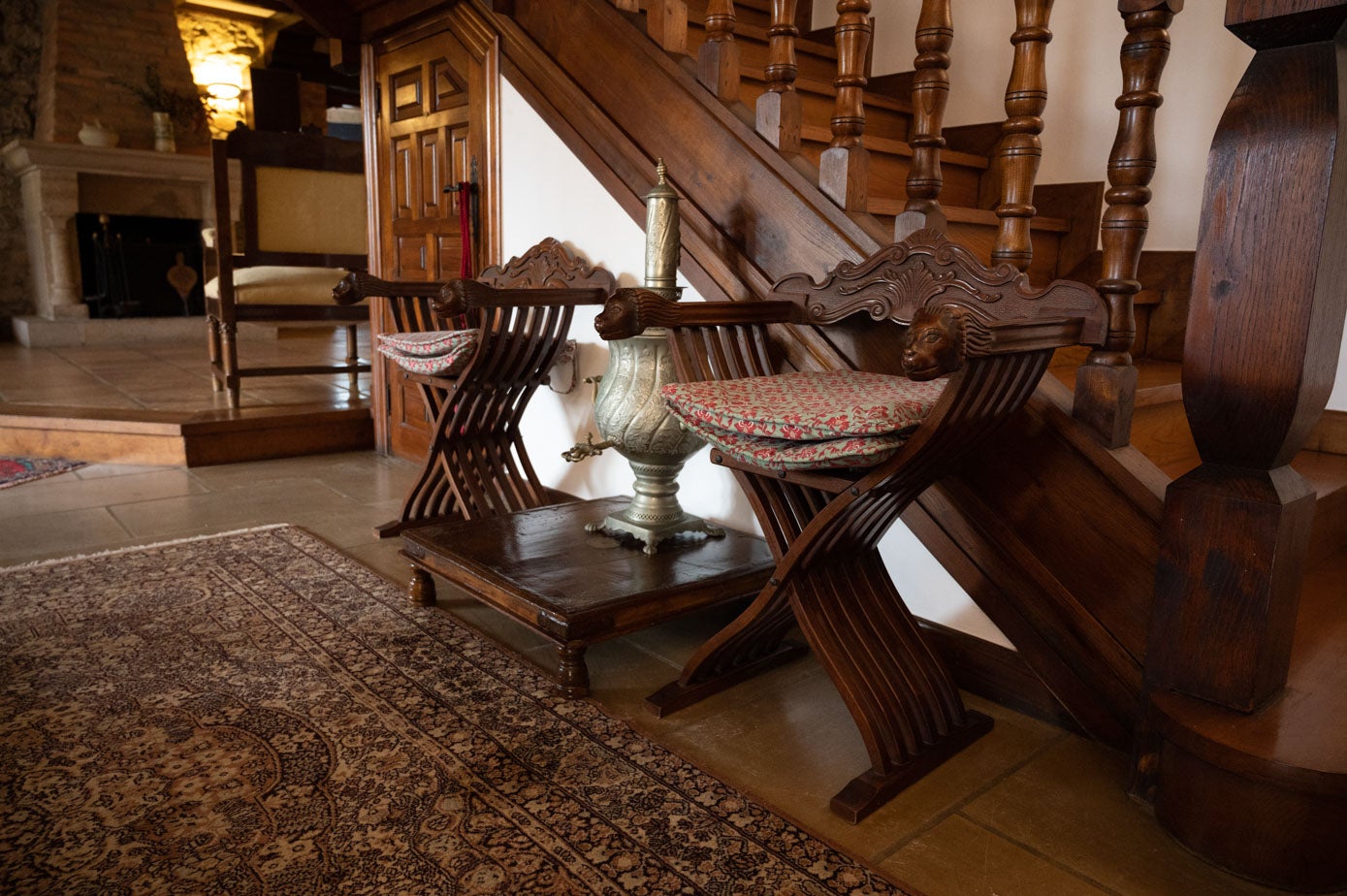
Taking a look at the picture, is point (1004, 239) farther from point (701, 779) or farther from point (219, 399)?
point (219, 399)

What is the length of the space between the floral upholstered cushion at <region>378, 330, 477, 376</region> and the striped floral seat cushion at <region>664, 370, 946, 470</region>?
3.11 feet

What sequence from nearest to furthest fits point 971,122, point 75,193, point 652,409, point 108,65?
point 652,409
point 971,122
point 75,193
point 108,65

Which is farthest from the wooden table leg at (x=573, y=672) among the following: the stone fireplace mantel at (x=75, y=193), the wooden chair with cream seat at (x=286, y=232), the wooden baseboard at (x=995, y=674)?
the stone fireplace mantel at (x=75, y=193)

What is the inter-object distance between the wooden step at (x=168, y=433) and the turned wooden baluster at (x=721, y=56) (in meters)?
2.47

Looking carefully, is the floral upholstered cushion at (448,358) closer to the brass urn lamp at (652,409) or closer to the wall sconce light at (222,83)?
the brass urn lamp at (652,409)

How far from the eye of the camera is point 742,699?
68.6 inches

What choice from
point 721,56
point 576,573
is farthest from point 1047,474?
point 721,56

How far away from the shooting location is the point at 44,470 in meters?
3.47

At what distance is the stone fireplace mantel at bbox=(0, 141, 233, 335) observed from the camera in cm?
720

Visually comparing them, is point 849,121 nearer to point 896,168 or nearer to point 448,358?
point 896,168

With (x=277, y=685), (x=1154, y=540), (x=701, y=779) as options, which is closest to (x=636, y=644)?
(x=701, y=779)

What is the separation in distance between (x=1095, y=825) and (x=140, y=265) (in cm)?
878

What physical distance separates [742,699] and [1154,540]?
2.59 feet

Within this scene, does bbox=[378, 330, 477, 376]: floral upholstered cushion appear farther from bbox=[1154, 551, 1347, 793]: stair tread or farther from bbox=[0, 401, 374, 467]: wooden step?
bbox=[1154, 551, 1347, 793]: stair tread
